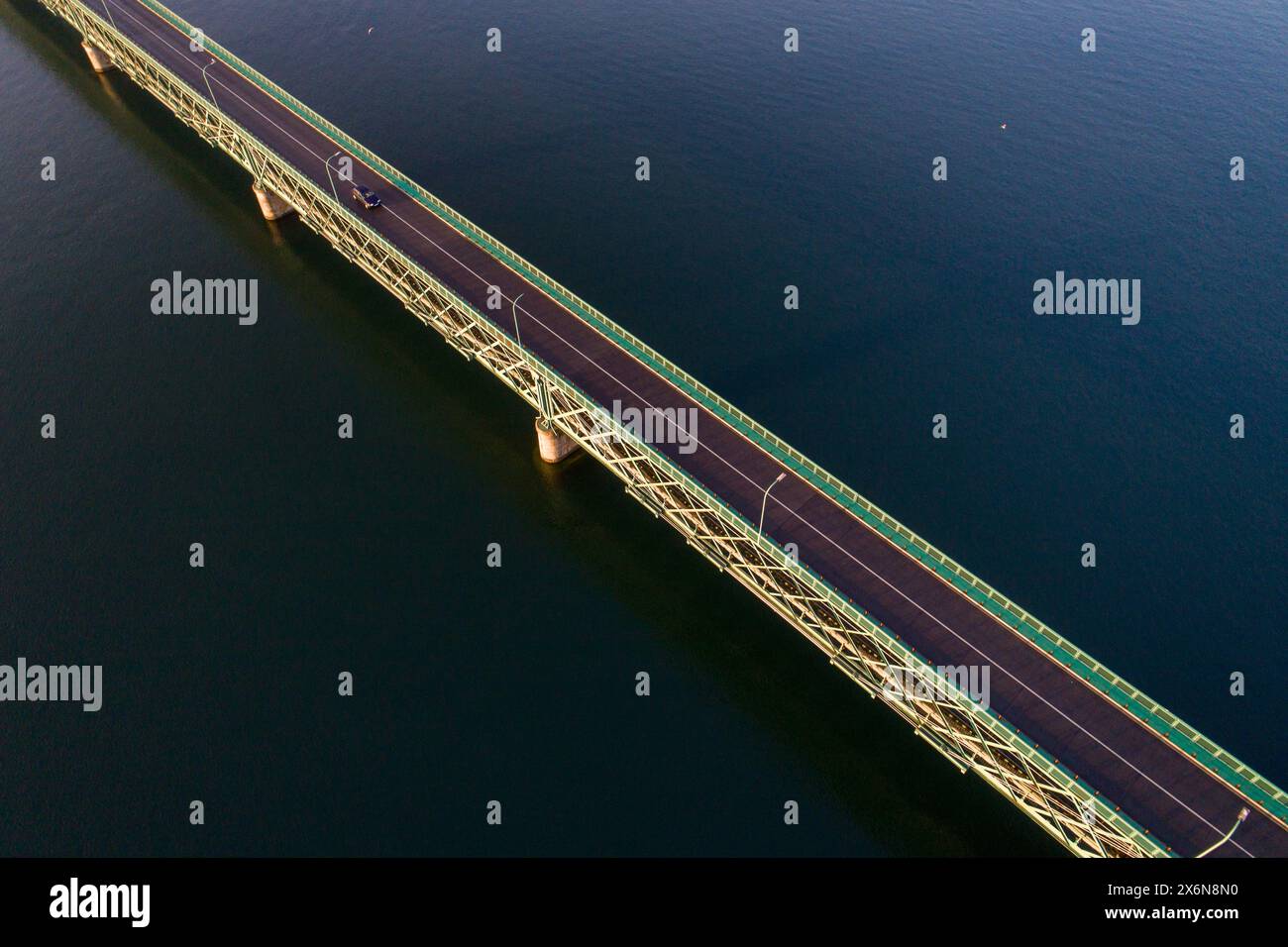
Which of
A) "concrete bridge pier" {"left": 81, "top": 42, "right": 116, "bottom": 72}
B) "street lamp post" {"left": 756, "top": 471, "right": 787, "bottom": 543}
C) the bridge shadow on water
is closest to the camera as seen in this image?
the bridge shadow on water

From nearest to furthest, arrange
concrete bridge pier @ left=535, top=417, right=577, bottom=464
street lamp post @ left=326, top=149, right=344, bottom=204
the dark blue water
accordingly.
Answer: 1. the dark blue water
2. concrete bridge pier @ left=535, top=417, right=577, bottom=464
3. street lamp post @ left=326, top=149, right=344, bottom=204

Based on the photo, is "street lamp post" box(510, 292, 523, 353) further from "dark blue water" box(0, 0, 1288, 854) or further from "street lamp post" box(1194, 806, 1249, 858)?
"street lamp post" box(1194, 806, 1249, 858)

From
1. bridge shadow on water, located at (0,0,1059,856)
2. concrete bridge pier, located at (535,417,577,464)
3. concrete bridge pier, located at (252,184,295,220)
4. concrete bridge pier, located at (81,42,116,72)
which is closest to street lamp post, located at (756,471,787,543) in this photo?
bridge shadow on water, located at (0,0,1059,856)

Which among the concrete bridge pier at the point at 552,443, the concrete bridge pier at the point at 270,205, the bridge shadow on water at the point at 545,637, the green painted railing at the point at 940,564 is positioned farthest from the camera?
the concrete bridge pier at the point at 270,205

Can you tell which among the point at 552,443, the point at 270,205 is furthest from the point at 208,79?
the point at 552,443

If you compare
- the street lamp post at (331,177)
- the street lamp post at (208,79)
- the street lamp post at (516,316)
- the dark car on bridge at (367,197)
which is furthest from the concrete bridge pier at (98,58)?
the street lamp post at (516,316)

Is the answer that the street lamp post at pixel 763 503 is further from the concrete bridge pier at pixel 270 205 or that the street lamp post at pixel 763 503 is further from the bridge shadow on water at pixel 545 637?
the concrete bridge pier at pixel 270 205
